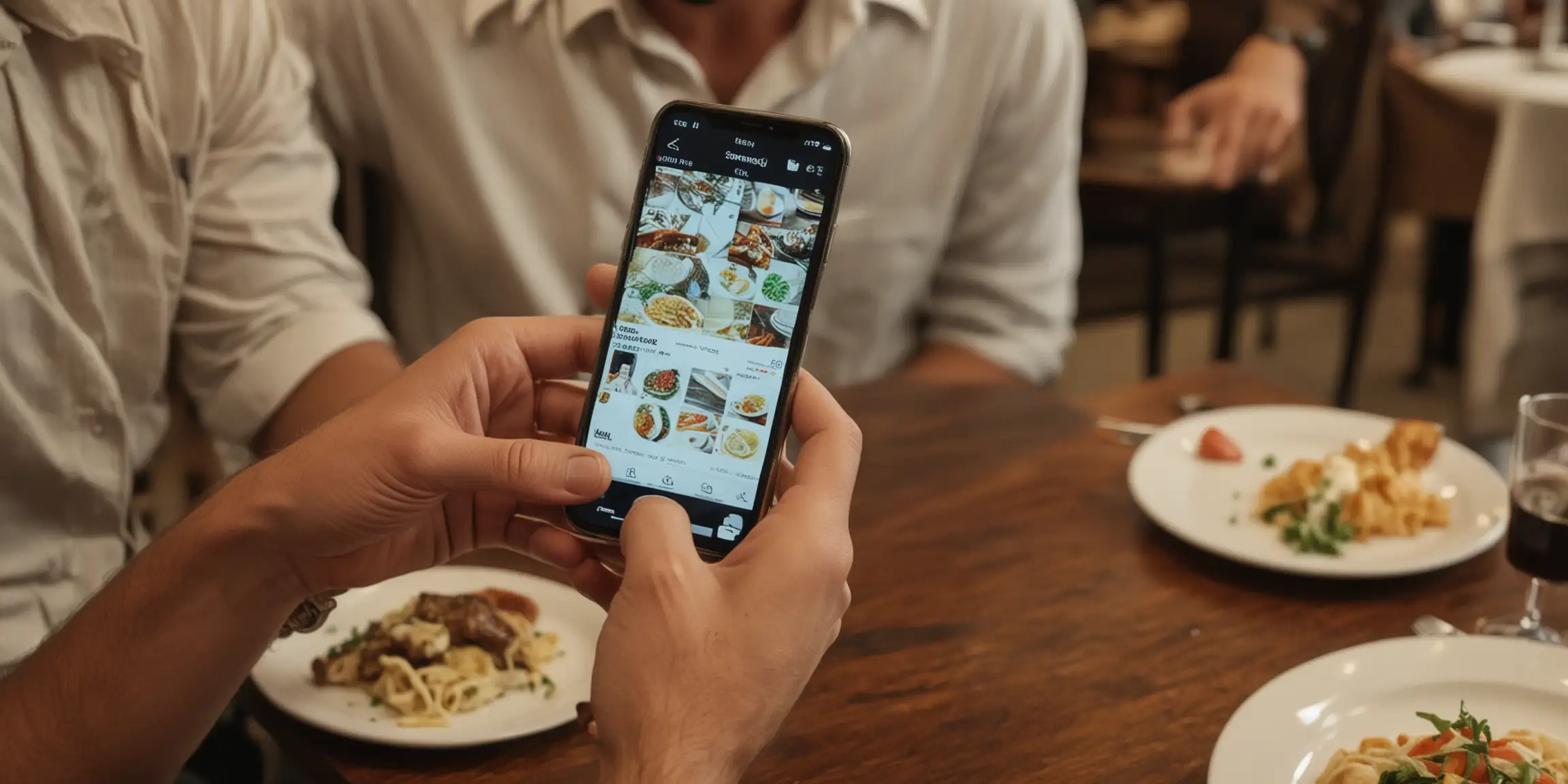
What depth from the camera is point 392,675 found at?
3.02 feet

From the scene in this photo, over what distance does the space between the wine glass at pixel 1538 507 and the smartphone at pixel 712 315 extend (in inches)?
24.0

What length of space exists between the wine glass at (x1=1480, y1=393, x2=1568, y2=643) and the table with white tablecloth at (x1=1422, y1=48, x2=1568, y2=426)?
2.03 m

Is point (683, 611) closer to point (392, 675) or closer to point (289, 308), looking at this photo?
point (392, 675)

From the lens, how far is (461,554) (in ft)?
3.38

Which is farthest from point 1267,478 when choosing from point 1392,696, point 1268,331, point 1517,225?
point 1268,331

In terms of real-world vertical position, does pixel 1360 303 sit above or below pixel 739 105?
below

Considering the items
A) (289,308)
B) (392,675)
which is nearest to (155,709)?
(392,675)

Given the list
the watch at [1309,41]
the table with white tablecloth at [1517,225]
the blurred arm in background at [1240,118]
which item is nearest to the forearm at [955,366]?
the blurred arm in background at [1240,118]

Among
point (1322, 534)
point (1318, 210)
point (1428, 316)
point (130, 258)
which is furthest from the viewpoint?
point (1428, 316)

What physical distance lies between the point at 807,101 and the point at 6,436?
100cm

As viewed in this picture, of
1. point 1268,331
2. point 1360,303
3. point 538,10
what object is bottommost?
point 1268,331

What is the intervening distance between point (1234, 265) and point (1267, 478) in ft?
5.87

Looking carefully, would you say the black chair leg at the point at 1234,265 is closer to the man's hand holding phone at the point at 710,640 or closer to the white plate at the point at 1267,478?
the white plate at the point at 1267,478

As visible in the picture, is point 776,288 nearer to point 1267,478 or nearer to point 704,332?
point 704,332
